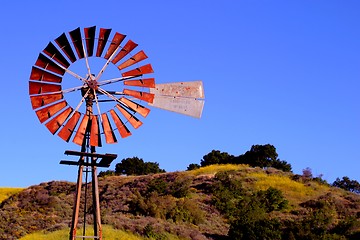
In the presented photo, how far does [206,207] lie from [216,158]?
3060cm

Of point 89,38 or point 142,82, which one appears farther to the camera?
point 142,82

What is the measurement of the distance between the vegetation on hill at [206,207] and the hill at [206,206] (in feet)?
0.17

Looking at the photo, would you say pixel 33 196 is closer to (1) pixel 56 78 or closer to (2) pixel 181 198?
(2) pixel 181 198

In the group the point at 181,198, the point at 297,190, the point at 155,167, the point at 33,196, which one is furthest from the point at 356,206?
the point at 155,167

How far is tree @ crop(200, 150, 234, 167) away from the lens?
3012 inches

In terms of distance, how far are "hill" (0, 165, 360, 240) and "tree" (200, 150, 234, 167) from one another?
15.0 meters

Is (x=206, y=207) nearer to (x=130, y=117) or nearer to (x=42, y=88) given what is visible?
(x=130, y=117)

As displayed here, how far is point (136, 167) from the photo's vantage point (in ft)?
246

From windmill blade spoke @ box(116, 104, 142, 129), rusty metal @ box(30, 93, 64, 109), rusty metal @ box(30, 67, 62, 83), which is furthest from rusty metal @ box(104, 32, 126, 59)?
rusty metal @ box(30, 93, 64, 109)

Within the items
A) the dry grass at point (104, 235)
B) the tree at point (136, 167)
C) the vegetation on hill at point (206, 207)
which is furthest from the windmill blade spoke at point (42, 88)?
the tree at point (136, 167)

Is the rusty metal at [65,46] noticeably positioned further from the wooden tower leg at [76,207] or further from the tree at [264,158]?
the tree at [264,158]

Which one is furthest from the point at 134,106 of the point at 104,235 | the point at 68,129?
the point at 104,235

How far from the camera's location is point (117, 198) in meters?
49.7

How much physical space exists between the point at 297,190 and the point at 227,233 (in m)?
15.5
